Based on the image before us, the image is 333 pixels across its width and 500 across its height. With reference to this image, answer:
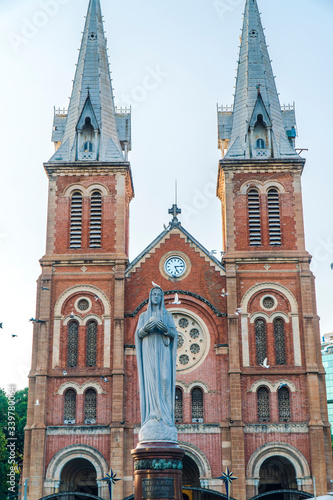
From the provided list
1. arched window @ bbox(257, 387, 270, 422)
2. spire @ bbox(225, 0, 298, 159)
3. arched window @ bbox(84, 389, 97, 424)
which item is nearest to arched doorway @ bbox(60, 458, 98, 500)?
arched window @ bbox(84, 389, 97, 424)

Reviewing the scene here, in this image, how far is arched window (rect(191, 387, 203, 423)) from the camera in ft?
122

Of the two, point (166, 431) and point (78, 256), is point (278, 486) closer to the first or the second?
point (78, 256)

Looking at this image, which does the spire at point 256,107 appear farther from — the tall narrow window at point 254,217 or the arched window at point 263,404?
the arched window at point 263,404

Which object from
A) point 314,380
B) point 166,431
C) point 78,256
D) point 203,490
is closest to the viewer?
point 166,431

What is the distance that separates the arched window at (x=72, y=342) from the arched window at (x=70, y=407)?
1432 mm

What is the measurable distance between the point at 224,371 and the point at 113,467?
7322 mm

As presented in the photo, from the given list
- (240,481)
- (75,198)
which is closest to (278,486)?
(240,481)

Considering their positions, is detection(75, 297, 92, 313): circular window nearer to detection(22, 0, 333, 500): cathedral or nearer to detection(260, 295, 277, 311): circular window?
detection(22, 0, 333, 500): cathedral

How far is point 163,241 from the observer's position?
132 feet

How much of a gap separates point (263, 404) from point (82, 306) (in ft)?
35.4

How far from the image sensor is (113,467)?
3538 centimetres

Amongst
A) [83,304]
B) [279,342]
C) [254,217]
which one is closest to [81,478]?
[83,304]

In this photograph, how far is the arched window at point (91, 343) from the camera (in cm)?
3806

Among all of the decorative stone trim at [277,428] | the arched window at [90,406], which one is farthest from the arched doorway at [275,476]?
the arched window at [90,406]
